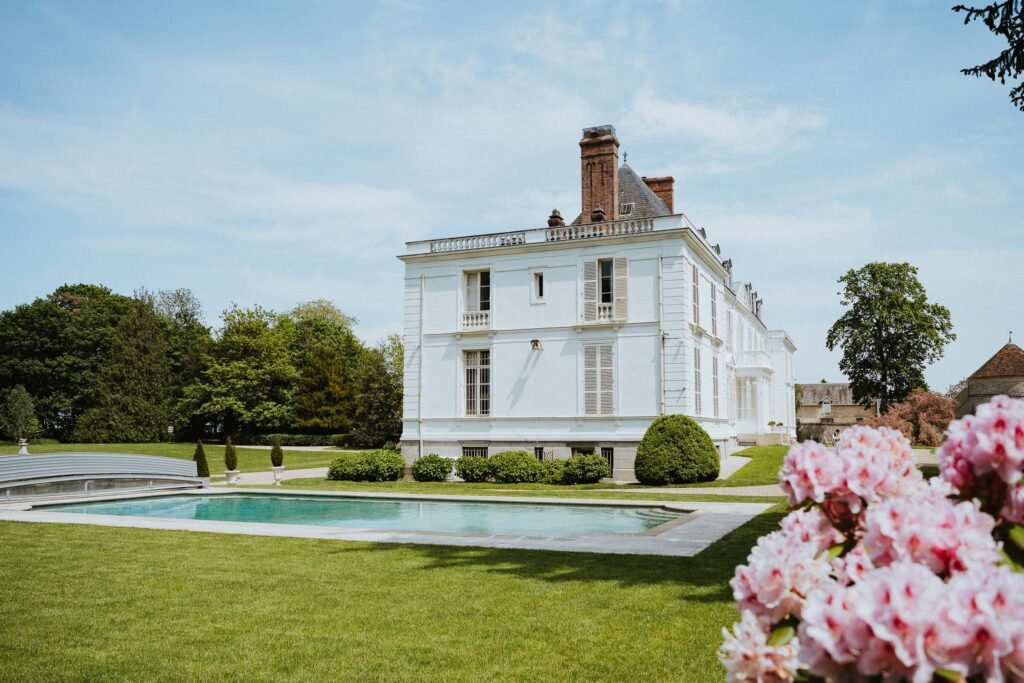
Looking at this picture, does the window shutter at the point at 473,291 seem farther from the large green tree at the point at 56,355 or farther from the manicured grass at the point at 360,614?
the large green tree at the point at 56,355

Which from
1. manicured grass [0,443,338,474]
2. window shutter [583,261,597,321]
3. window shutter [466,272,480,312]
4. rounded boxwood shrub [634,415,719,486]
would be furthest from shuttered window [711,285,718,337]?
manicured grass [0,443,338,474]

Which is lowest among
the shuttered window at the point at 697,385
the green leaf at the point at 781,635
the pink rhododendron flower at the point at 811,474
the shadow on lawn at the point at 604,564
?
the shadow on lawn at the point at 604,564

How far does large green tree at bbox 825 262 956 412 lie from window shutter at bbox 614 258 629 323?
3014 cm

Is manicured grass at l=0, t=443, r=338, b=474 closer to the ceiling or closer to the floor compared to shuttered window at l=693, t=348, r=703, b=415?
closer to the floor

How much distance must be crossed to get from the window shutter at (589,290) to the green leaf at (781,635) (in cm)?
2492

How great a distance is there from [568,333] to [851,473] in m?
24.8

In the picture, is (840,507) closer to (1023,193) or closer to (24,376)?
(1023,193)

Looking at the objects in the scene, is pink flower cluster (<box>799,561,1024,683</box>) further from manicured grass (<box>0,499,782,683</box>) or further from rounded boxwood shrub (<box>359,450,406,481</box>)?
rounded boxwood shrub (<box>359,450,406,481</box>)

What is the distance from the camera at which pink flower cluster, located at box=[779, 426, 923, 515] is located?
2.37 metres

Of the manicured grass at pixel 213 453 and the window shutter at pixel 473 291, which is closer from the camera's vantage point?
the window shutter at pixel 473 291

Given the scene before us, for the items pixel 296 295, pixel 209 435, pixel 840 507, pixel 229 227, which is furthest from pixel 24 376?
pixel 840 507

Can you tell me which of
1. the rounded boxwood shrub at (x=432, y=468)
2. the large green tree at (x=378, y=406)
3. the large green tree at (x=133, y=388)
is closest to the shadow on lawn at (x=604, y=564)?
the rounded boxwood shrub at (x=432, y=468)

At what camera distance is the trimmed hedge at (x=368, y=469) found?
25562 millimetres

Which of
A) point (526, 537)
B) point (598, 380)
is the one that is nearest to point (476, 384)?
point (598, 380)
